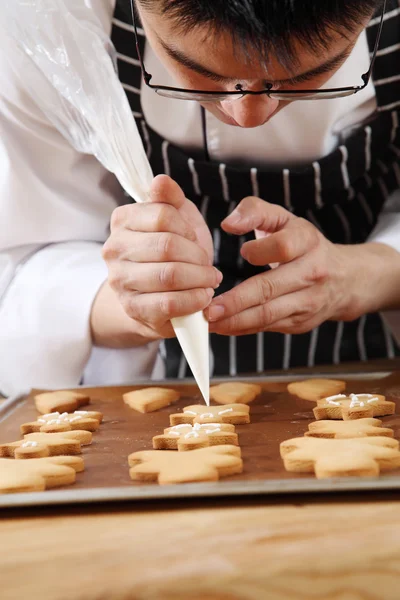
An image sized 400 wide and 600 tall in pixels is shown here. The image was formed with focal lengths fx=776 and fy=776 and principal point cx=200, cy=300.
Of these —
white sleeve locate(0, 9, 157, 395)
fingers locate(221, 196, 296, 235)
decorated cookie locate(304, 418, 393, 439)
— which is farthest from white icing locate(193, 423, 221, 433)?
white sleeve locate(0, 9, 157, 395)

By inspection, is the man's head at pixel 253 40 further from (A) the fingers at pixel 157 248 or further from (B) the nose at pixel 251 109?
(A) the fingers at pixel 157 248

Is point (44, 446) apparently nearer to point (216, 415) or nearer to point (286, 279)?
point (216, 415)

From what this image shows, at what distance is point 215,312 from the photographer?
114cm

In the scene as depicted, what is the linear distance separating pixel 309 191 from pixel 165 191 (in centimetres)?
42

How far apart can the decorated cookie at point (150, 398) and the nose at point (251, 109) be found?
43cm

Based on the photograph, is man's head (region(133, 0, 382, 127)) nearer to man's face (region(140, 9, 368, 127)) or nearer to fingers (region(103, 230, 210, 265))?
man's face (region(140, 9, 368, 127))

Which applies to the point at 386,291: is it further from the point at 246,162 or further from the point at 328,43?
the point at 328,43

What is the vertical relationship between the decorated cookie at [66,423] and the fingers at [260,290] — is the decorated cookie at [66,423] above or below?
below

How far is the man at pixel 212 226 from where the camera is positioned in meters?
1.09

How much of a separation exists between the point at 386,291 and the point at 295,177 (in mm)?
264

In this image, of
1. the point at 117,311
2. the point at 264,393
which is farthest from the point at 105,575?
the point at 117,311

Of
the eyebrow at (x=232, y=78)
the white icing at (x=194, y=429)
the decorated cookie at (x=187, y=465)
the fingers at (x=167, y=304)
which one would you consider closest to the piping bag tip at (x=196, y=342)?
the fingers at (x=167, y=304)

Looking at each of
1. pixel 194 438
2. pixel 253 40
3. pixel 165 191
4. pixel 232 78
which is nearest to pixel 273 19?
pixel 253 40

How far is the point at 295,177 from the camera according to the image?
138cm
